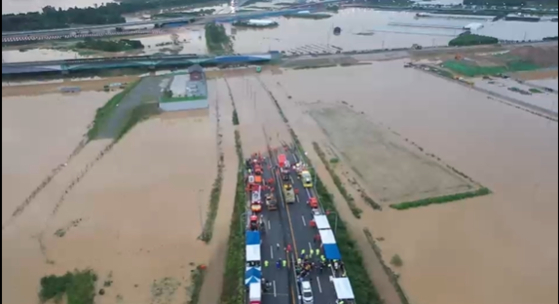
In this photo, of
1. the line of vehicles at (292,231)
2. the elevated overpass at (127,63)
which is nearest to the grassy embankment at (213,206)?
the line of vehicles at (292,231)

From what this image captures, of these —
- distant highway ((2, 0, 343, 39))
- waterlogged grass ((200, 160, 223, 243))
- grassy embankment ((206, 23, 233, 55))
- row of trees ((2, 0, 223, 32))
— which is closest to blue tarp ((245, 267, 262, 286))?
waterlogged grass ((200, 160, 223, 243))

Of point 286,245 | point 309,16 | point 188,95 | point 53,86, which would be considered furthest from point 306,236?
point 309,16

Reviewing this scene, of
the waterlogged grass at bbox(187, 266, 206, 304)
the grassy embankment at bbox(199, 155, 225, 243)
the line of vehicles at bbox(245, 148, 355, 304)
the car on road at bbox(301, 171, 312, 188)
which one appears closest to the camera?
the line of vehicles at bbox(245, 148, 355, 304)

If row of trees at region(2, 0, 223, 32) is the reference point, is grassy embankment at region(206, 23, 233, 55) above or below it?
below

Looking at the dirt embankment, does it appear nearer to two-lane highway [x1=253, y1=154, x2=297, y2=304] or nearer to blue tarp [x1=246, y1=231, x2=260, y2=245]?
two-lane highway [x1=253, y1=154, x2=297, y2=304]

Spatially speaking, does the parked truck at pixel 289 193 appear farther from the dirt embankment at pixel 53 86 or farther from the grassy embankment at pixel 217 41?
the grassy embankment at pixel 217 41

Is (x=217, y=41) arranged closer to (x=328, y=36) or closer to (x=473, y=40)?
(x=328, y=36)
